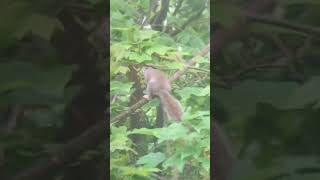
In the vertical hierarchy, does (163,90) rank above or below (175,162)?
above

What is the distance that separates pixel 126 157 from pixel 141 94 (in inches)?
7.9

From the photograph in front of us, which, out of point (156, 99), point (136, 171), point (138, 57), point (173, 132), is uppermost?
point (138, 57)

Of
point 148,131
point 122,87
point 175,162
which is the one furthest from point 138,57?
point 175,162

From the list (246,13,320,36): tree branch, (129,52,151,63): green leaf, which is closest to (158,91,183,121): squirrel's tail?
(129,52,151,63): green leaf

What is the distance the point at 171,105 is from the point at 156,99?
0.17 feet

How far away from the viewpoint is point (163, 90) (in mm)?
1294

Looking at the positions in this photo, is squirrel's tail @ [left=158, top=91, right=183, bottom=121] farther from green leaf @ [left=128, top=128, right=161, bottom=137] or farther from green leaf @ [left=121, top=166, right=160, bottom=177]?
green leaf @ [left=121, top=166, right=160, bottom=177]

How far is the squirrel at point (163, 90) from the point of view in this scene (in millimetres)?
1293

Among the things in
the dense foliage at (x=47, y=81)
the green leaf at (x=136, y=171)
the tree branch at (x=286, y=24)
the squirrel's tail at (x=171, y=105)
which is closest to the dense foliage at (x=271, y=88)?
the tree branch at (x=286, y=24)

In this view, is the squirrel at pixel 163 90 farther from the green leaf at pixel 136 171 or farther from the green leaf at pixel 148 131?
the green leaf at pixel 136 171

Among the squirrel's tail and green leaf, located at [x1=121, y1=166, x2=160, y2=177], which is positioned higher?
the squirrel's tail

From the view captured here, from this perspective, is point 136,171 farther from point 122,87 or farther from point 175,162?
point 122,87

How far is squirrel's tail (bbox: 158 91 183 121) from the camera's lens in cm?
129

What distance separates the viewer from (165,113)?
130 centimetres
